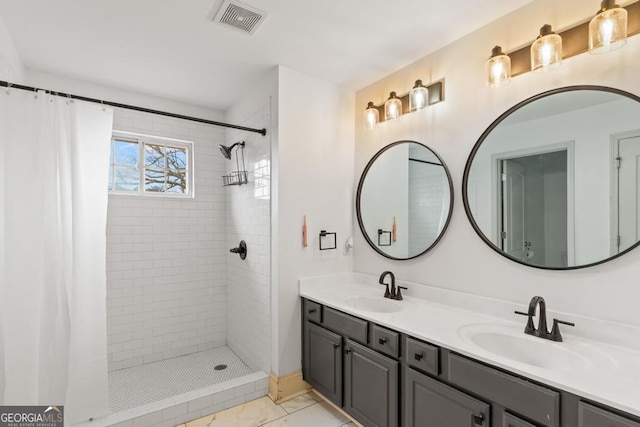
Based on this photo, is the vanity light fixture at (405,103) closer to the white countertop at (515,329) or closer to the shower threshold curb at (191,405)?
the white countertop at (515,329)

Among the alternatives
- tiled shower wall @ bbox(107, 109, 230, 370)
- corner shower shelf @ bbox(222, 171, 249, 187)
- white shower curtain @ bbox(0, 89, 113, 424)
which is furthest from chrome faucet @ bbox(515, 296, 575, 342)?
tiled shower wall @ bbox(107, 109, 230, 370)

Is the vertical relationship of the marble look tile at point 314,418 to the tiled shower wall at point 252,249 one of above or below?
below

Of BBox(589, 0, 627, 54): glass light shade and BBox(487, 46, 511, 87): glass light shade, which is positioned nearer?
BBox(589, 0, 627, 54): glass light shade

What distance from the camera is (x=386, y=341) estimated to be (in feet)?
6.12

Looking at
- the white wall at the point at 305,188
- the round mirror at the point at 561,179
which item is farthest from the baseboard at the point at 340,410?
the round mirror at the point at 561,179

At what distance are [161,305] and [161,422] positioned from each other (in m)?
1.22

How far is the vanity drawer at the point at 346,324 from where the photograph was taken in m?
2.02

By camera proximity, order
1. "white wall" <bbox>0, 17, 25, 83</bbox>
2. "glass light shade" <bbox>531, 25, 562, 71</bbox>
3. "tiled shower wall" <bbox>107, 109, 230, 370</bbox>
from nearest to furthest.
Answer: "glass light shade" <bbox>531, 25, 562, 71</bbox>, "white wall" <bbox>0, 17, 25, 83</bbox>, "tiled shower wall" <bbox>107, 109, 230, 370</bbox>

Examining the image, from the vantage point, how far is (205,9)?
1.87 meters

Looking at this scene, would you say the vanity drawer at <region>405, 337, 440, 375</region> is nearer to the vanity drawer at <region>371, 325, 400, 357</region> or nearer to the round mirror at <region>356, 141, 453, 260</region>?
the vanity drawer at <region>371, 325, 400, 357</region>

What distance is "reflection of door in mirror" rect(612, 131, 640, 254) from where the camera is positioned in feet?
4.82

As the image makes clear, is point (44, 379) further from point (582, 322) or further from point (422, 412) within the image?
point (582, 322)

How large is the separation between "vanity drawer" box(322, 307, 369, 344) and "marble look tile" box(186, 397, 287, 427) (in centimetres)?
75

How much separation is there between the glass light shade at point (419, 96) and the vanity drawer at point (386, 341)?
1.52 m
